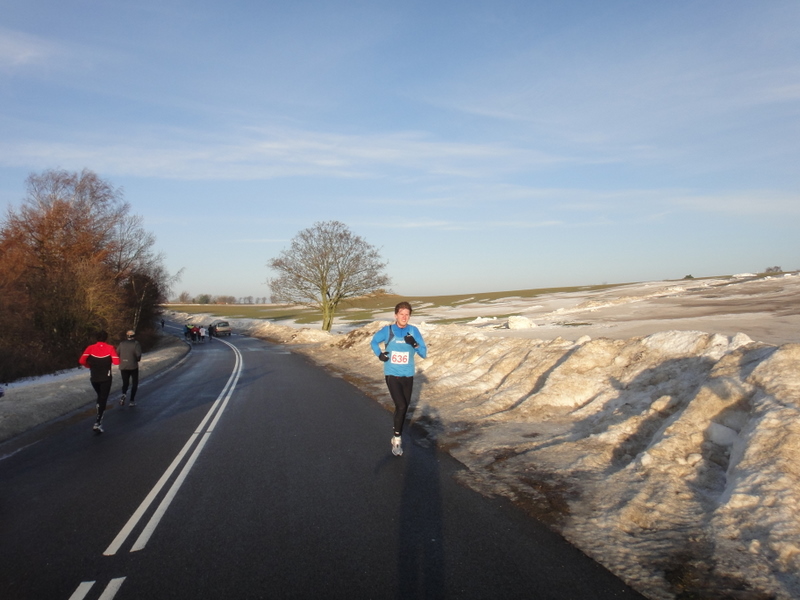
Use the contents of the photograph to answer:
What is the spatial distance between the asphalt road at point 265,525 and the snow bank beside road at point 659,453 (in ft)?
1.69

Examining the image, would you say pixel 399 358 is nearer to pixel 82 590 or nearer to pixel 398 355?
pixel 398 355

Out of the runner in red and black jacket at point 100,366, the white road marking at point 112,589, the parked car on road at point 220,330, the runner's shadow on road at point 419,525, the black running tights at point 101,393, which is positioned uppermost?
the runner in red and black jacket at point 100,366

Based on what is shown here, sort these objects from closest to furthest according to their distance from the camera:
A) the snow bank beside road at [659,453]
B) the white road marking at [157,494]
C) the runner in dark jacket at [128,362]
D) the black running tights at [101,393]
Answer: the snow bank beside road at [659,453], the white road marking at [157,494], the black running tights at [101,393], the runner in dark jacket at [128,362]

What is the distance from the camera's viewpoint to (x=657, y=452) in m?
5.91

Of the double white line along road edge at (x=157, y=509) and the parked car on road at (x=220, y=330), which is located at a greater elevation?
the double white line along road edge at (x=157, y=509)

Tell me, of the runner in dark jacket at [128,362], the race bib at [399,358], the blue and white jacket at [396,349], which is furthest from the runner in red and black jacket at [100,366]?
the race bib at [399,358]

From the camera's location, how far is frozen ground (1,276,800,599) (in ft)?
13.0

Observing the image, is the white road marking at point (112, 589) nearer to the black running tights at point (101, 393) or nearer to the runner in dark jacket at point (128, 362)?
the black running tights at point (101, 393)

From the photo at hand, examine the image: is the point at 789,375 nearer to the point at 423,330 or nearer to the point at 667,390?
the point at 667,390

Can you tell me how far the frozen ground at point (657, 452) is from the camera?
156 inches

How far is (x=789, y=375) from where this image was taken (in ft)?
19.5

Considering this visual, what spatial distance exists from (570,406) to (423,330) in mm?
16729

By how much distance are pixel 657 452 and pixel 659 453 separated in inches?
0.9

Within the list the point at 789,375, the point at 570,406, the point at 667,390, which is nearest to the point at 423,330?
the point at 570,406
